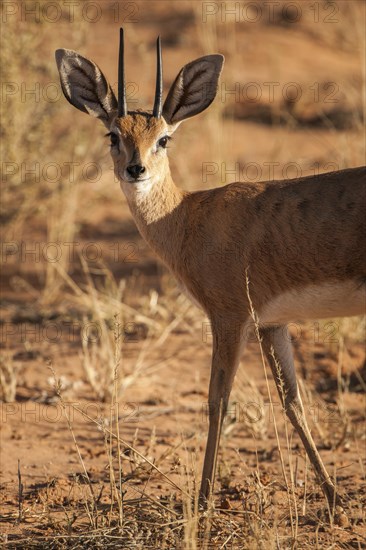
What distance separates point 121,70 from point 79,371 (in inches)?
123

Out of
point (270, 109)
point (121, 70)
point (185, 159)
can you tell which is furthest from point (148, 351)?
point (270, 109)

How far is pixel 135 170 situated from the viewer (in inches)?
246

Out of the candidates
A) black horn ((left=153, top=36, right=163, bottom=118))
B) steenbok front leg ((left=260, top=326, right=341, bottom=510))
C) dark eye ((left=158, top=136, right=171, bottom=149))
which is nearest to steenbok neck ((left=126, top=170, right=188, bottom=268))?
→ dark eye ((left=158, top=136, right=171, bottom=149))

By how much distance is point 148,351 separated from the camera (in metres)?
8.57

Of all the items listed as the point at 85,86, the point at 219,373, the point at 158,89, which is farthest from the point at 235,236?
the point at 85,86

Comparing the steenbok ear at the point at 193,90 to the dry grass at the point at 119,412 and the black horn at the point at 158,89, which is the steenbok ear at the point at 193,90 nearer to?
the black horn at the point at 158,89

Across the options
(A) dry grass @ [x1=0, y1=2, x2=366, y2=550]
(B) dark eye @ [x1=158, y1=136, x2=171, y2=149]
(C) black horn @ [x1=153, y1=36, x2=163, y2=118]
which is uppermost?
(C) black horn @ [x1=153, y1=36, x2=163, y2=118]

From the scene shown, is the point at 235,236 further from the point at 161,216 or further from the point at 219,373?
the point at 219,373

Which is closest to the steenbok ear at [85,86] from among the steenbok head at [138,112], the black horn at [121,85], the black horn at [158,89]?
the steenbok head at [138,112]

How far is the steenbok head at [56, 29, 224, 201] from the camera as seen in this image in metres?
6.41

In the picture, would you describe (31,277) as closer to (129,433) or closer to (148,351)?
(148,351)

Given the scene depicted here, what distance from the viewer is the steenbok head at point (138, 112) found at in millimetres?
6410

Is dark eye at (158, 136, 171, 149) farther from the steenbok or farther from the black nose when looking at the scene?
the black nose

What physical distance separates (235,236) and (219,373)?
933mm
